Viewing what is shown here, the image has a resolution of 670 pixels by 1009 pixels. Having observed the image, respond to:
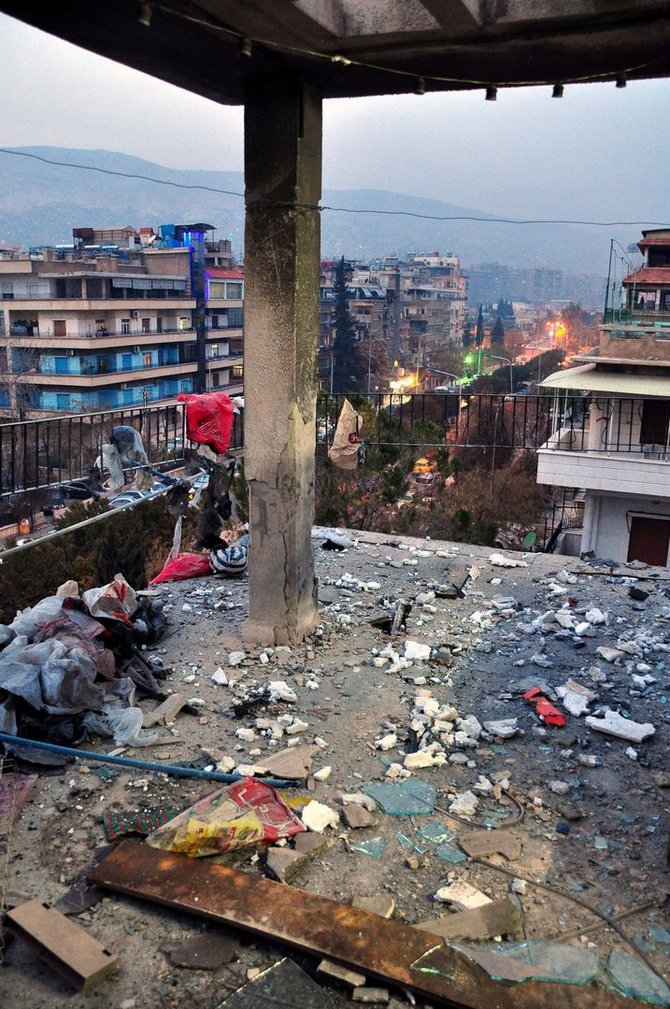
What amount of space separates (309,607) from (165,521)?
38.2 feet

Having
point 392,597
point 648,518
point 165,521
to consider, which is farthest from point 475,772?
point 648,518

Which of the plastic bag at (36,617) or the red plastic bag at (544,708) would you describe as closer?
the red plastic bag at (544,708)

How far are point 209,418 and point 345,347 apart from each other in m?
39.8

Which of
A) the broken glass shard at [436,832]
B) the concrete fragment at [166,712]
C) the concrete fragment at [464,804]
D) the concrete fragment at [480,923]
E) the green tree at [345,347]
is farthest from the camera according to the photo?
the green tree at [345,347]

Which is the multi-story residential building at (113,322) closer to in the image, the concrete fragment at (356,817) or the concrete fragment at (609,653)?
the concrete fragment at (609,653)

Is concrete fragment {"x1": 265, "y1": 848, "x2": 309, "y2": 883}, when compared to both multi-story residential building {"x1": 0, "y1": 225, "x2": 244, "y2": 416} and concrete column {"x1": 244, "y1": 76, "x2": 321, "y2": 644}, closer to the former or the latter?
concrete column {"x1": 244, "y1": 76, "x2": 321, "y2": 644}

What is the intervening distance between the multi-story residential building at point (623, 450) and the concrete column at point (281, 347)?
11569 millimetres

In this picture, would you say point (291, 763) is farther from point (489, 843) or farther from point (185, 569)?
point (185, 569)

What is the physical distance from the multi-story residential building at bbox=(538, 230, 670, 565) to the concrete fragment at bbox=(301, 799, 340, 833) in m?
13.5

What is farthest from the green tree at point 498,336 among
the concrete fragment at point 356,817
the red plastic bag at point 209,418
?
the concrete fragment at point 356,817

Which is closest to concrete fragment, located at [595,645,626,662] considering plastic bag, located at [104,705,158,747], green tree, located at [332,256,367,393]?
plastic bag, located at [104,705,158,747]

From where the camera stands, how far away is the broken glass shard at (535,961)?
2869 millimetres

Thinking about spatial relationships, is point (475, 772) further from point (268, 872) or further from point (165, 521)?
point (165, 521)

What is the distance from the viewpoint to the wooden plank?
2.81 meters
